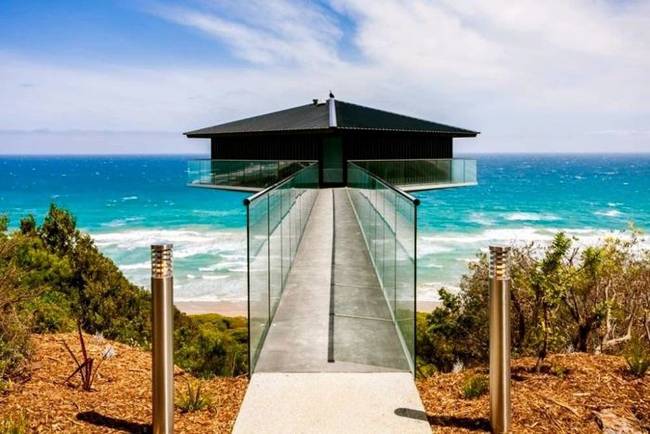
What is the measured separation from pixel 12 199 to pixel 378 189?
9991cm

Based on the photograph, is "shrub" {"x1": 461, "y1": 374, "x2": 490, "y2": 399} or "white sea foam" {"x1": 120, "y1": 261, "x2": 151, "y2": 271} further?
"white sea foam" {"x1": 120, "y1": 261, "x2": 151, "y2": 271}

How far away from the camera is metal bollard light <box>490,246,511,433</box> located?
4.43 m

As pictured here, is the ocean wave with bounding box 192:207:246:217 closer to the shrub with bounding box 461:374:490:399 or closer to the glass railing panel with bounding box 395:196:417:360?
the glass railing panel with bounding box 395:196:417:360

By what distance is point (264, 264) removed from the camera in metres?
6.64

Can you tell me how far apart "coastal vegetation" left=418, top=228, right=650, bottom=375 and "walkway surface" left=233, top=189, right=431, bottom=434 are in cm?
141

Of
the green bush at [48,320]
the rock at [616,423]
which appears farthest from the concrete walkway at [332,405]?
the green bush at [48,320]

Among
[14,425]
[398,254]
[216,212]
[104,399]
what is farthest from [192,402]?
[216,212]

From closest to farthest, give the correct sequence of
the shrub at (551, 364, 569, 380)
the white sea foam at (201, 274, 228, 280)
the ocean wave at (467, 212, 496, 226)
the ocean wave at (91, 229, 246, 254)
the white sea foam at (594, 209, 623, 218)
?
the shrub at (551, 364, 569, 380) < the white sea foam at (201, 274, 228, 280) < the ocean wave at (91, 229, 246, 254) < the ocean wave at (467, 212, 496, 226) < the white sea foam at (594, 209, 623, 218)

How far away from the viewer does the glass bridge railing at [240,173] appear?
85.6ft

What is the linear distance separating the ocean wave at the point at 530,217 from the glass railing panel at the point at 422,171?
42.0 m

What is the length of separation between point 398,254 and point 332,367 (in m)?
1.66

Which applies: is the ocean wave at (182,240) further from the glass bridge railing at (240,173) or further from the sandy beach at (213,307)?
the glass bridge railing at (240,173)

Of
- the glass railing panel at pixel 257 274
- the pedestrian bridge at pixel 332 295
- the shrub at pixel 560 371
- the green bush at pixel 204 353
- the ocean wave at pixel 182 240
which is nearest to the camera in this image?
the shrub at pixel 560 371

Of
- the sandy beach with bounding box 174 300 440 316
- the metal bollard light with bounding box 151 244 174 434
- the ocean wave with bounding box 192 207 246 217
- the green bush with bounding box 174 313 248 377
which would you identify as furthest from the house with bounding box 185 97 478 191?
the ocean wave with bounding box 192 207 246 217
